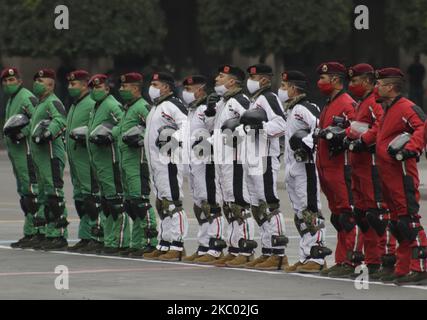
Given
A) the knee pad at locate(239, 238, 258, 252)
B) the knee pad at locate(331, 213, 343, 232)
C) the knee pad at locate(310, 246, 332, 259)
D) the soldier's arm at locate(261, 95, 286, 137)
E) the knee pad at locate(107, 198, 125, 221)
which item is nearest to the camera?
the knee pad at locate(331, 213, 343, 232)

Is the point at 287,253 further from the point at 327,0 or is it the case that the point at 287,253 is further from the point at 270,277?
the point at 327,0

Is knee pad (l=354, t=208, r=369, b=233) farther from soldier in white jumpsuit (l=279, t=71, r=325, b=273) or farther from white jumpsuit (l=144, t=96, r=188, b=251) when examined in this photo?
white jumpsuit (l=144, t=96, r=188, b=251)

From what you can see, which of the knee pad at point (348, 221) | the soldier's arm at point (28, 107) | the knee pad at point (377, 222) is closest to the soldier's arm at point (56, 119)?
the soldier's arm at point (28, 107)

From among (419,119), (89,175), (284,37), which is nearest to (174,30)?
(284,37)

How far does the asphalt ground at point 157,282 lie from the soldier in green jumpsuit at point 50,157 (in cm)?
44

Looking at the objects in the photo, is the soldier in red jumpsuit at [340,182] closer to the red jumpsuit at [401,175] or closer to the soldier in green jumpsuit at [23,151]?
the red jumpsuit at [401,175]

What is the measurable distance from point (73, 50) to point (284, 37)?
5.76 metres

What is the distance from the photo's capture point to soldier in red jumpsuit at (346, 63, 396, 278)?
15.4 metres

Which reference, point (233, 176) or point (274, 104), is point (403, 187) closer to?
point (274, 104)

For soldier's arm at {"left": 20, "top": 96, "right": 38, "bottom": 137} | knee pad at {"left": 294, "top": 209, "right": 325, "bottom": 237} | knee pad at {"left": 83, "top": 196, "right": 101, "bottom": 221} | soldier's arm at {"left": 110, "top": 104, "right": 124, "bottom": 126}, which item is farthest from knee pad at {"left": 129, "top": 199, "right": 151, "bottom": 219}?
knee pad at {"left": 294, "top": 209, "right": 325, "bottom": 237}

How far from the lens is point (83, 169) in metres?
18.7

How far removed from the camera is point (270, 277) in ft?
52.2

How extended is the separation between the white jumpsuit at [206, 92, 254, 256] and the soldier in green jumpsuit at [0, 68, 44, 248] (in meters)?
2.87

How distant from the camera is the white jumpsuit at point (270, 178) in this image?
16.6 metres
